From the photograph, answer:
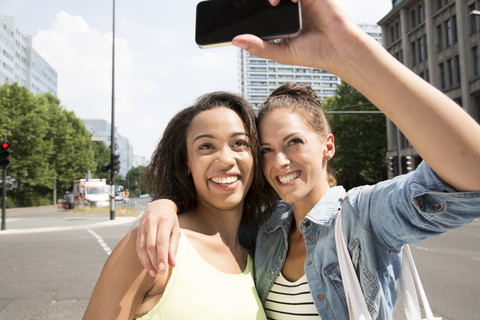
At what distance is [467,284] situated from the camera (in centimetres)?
604

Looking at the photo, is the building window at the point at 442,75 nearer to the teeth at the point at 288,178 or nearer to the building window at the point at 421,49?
the building window at the point at 421,49

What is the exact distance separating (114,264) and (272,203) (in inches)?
51.6

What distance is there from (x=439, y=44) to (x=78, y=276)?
3536cm

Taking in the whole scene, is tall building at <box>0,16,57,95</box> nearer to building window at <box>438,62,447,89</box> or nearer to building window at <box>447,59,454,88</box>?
building window at <box>438,62,447,89</box>

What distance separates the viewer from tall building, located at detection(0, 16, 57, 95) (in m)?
81.2

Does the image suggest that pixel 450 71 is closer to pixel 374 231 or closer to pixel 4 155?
pixel 4 155

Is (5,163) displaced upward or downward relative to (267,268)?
upward

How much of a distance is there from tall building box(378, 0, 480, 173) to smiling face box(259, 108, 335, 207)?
2135 cm

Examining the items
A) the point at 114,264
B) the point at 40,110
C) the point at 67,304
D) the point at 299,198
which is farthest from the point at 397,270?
the point at 40,110

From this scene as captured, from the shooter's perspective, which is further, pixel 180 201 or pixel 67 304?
pixel 67 304

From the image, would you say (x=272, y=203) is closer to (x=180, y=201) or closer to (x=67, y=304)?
(x=180, y=201)

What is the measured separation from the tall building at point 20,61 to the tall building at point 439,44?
233ft

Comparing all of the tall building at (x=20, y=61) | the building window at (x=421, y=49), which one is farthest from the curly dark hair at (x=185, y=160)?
the tall building at (x=20, y=61)

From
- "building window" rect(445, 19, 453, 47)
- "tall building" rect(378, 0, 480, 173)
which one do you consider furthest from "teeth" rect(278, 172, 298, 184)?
"building window" rect(445, 19, 453, 47)
